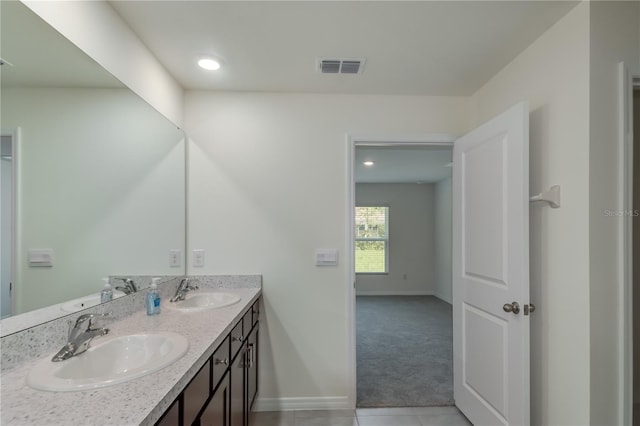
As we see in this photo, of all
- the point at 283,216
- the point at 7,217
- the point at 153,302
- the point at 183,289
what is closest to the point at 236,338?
the point at 153,302

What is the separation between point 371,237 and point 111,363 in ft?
18.9

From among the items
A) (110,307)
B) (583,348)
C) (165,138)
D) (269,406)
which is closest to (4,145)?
(110,307)

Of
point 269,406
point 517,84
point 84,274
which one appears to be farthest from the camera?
point 269,406

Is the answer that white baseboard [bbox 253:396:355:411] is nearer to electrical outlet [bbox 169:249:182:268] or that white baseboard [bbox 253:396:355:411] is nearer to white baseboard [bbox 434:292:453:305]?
electrical outlet [bbox 169:249:182:268]

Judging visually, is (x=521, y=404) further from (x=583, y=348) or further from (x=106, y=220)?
(x=106, y=220)

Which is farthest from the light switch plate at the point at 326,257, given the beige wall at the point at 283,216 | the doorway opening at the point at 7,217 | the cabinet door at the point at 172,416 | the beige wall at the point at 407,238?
the beige wall at the point at 407,238

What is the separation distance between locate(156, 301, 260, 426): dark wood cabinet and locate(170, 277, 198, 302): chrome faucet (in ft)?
1.47

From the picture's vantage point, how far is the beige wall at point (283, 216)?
2205 mm

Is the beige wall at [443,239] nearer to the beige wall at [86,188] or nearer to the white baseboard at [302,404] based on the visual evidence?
the white baseboard at [302,404]

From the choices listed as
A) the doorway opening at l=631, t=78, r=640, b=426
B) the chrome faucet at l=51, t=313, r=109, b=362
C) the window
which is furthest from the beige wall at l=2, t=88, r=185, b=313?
the window

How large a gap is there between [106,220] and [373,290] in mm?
5731

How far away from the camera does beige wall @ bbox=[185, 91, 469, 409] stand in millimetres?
2205

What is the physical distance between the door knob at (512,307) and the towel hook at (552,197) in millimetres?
545

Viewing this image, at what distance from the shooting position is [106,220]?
1.45 metres
